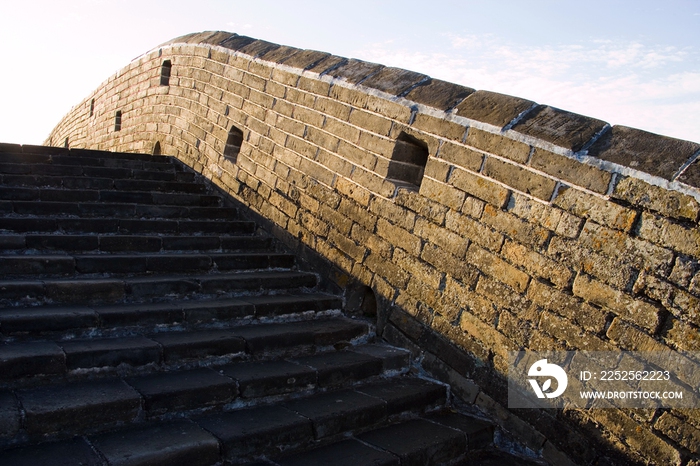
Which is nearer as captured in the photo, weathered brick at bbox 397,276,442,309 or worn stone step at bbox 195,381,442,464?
worn stone step at bbox 195,381,442,464

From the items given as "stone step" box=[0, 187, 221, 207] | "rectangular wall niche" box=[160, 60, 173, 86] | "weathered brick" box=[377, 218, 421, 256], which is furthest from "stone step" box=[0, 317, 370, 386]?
"rectangular wall niche" box=[160, 60, 173, 86]

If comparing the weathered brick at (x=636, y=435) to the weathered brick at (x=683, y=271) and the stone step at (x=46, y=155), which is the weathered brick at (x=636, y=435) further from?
the stone step at (x=46, y=155)

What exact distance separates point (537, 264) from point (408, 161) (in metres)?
1.43

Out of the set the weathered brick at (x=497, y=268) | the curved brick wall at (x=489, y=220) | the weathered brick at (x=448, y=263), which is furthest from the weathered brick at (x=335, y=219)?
the weathered brick at (x=497, y=268)

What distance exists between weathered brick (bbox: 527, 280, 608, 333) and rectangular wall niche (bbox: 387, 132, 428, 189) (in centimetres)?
134

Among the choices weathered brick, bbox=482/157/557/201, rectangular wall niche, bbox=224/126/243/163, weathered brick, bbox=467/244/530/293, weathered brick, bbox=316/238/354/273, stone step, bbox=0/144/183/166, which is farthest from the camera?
rectangular wall niche, bbox=224/126/243/163

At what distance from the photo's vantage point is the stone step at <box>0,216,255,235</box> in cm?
430

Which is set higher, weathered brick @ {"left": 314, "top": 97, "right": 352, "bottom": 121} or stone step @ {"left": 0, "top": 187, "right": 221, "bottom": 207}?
weathered brick @ {"left": 314, "top": 97, "right": 352, "bottom": 121}

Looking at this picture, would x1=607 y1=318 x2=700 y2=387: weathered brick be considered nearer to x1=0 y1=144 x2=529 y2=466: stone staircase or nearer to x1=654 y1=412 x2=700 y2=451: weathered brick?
x1=654 y1=412 x2=700 y2=451: weathered brick

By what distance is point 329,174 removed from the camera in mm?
4812

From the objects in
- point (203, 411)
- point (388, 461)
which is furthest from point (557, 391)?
point (203, 411)

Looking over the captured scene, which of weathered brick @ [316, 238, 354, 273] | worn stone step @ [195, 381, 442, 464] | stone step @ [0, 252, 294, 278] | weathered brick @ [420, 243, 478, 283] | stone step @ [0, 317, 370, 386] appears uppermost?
weathered brick @ [420, 243, 478, 283]

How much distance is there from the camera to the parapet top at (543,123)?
2812 millimetres

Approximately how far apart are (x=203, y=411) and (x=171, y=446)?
1.40 ft
